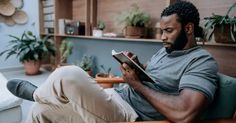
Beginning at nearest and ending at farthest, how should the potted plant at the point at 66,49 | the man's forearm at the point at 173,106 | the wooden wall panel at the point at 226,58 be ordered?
1. the man's forearm at the point at 173,106
2. the wooden wall panel at the point at 226,58
3. the potted plant at the point at 66,49

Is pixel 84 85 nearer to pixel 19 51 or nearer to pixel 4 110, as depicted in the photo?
pixel 4 110

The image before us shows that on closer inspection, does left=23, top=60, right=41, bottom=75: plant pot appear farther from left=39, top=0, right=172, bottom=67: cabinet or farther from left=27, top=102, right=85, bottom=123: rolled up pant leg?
left=27, top=102, right=85, bottom=123: rolled up pant leg

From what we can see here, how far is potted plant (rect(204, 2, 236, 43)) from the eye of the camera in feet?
4.31

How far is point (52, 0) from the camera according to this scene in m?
3.78

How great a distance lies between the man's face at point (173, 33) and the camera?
1.16m

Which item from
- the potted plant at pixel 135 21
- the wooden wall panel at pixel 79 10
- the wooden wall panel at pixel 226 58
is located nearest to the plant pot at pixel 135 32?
the potted plant at pixel 135 21

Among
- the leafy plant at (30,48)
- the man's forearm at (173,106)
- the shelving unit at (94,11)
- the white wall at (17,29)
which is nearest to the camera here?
the man's forearm at (173,106)

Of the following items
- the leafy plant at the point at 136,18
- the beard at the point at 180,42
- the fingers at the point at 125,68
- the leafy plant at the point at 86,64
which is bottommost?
the leafy plant at the point at 86,64

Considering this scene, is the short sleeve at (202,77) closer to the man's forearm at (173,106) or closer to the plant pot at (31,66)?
the man's forearm at (173,106)

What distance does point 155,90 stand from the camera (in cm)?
107

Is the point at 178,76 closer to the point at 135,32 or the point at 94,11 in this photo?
the point at 135,32

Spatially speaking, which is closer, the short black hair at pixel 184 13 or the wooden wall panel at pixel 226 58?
the short black hair at pixel 184 13

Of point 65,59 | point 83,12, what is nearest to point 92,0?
point 83,12

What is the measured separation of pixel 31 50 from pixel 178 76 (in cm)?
312
